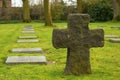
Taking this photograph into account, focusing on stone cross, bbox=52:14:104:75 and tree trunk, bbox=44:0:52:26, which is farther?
tree trunk, bbox=44:0:52:26

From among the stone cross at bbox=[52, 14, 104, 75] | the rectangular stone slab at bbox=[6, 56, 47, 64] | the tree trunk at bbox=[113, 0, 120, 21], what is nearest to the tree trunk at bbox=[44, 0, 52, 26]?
the tree trunk at bbox=[113, 0, 120, 21]

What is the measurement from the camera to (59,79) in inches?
271

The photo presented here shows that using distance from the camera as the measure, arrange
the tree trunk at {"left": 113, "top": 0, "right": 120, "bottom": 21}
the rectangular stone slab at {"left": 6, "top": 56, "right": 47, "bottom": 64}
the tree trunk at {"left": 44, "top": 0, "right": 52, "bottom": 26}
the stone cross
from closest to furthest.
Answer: the stone cross < the rectangular stone slab at {"left": 6, "top": 56, "right": 47, "bottom": 64} < the tree trunk at {"left": 44, "top": 0, "right": 52, "bottom": 26} < the tree trunk at {"left": 113, "top": 0, "right": 120, "bottom": 21}

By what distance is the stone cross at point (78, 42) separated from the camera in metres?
7.22

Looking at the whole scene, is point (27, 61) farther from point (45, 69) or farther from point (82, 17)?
point (82, 17)

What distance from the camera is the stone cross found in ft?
23.7

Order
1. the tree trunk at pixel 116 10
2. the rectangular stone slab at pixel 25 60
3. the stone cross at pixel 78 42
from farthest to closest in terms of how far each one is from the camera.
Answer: the tree trunk at pixel 116 10 → the rectangular stone slab at pixel 25 60 → the stone cross at pixel 78 42

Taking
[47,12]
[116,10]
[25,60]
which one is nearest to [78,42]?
[25,60]

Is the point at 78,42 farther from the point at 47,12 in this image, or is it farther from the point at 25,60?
the point at 47,12

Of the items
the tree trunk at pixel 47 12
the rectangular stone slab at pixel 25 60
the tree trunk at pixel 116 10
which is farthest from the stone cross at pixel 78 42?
the tree trunk at pixel 116 10

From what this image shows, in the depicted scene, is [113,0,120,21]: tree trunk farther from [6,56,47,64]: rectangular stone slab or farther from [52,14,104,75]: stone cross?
[52,14,104,75]: stone cross

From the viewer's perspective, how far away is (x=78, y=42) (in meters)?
7.28

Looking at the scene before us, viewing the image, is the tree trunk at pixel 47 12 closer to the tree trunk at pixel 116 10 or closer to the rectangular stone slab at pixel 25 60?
the tree trunk at pixel 116 10

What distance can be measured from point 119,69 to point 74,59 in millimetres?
1293
